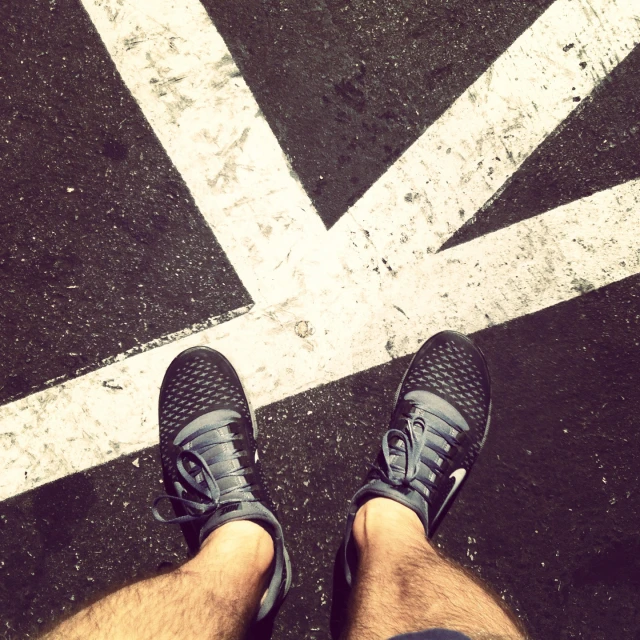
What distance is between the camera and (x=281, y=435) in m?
1.96

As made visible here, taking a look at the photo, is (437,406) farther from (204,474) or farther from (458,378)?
(204,474)

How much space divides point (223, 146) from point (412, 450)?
55.3 inches

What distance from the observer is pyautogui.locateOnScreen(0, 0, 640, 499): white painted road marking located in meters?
1.92

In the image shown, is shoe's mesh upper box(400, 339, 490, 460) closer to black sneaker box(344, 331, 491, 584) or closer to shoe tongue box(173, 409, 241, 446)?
black sneaker box(344, 331, 491, 584)

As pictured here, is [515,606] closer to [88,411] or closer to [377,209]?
[377,209]

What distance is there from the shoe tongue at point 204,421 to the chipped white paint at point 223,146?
1.58 feet

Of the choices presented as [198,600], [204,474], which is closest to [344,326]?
[204,474]

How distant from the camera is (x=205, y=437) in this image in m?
1.95

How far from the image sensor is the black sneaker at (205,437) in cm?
188

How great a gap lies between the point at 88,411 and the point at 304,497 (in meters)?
0.94

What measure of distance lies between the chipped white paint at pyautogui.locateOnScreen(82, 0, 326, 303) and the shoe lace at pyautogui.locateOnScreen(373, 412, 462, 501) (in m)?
0.73

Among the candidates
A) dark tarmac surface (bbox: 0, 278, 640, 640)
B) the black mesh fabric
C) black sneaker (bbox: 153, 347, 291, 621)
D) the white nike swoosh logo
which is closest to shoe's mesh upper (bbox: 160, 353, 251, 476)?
black sneaker (bbox: 153, 347, 291, 621)

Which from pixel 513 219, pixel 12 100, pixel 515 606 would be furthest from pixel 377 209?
pixel 515 606

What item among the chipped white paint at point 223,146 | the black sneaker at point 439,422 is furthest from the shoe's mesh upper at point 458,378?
the chipped white paint at point 223,146
